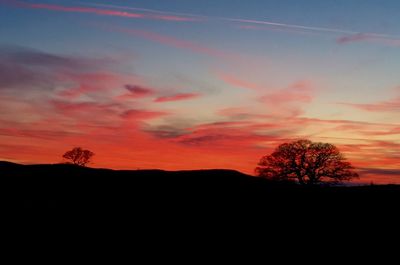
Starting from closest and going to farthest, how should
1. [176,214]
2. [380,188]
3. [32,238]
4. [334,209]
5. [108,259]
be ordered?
[108,259], [32,238], [176,214], [334,209], [380,188]

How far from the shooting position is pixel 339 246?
12.6m

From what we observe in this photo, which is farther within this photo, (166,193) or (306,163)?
(306,163)

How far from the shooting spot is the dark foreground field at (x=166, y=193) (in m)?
15.2

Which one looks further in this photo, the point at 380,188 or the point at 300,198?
the point at 380,188

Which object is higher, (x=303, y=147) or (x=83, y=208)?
(x=303, y=147)

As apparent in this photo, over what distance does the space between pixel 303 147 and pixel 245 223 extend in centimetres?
4129

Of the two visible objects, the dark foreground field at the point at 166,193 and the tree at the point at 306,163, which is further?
the tree at the point at 306,163

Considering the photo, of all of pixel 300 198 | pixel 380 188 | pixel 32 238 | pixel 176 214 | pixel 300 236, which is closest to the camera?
pixel 32 238

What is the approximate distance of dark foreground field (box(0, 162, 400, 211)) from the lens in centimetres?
1522

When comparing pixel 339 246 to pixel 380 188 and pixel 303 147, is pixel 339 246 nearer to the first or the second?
pixel 380 188

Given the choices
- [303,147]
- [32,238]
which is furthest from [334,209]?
[303,147]

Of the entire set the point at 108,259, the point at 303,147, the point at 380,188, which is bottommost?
the point at 108,259

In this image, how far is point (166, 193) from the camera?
655 inches

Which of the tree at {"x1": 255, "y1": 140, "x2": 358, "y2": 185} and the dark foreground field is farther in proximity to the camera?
the tree at {"x1": 255, "y1": 140, "x2": 358, "y2": 185}
